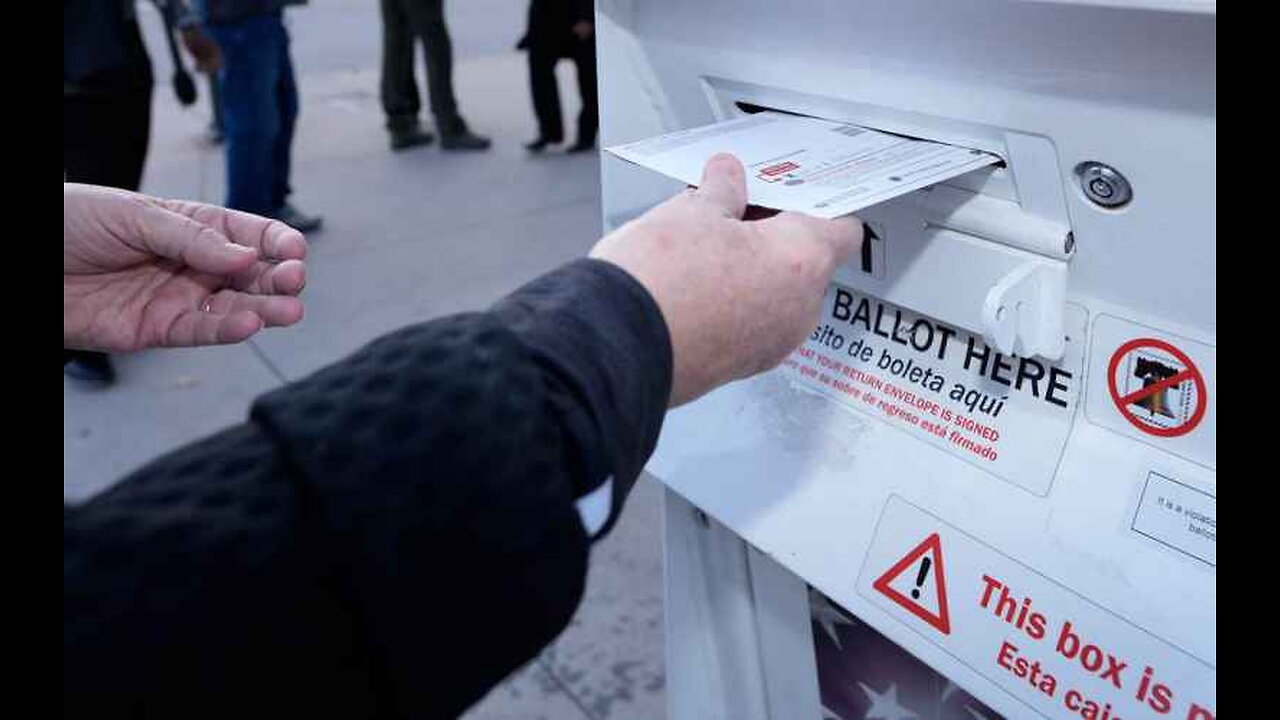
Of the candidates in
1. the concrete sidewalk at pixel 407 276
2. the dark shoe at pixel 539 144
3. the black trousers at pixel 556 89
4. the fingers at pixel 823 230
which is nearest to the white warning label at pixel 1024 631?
the fingers at pixel 823 230

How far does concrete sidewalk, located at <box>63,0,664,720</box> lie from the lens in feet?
7.38

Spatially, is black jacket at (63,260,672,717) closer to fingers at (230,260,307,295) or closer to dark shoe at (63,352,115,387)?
fingers at (230,260,307,295)

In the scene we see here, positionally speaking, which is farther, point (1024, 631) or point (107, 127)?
point (107, 127)

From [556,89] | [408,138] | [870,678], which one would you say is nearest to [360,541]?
[870,678]

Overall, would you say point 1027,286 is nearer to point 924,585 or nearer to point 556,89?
point 924,585

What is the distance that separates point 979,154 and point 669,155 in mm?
268

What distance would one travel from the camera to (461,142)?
5652 mm

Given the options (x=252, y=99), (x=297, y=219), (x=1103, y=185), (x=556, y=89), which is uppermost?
(x=1103, y=185)

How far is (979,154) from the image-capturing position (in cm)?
91

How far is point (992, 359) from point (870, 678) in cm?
48

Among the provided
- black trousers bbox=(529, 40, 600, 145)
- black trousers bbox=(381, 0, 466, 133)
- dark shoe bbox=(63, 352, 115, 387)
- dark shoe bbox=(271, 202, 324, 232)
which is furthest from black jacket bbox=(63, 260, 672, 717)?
black trousers bbox=(381, 0, 466, 133)

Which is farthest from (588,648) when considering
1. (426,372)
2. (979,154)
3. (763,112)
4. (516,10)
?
(516,10)

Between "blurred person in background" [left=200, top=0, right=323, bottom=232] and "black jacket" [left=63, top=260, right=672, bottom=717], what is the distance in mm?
3447
